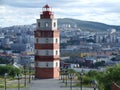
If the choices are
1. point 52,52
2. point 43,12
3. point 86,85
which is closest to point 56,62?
point 52,52

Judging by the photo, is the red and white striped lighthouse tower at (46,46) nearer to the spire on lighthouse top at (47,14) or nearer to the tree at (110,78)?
the spire on lighthouse top at (47,14)

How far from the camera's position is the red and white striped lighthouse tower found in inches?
2184

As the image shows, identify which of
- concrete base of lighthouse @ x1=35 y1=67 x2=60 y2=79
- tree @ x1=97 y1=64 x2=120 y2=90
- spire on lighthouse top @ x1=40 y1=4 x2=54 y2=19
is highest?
spire on lighthouse top @ x1=40 y1=4 x2=54 y2=19

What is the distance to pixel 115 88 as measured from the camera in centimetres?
2750

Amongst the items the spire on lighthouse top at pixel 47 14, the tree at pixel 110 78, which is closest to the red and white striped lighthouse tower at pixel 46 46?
the spire on lighthouse top at pixel 47 14

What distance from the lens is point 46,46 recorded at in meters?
55.6

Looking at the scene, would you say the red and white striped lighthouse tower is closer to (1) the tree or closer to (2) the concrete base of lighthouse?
(2) the concrete base of lighthouse

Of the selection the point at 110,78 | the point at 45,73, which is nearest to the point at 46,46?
the point at 45,73

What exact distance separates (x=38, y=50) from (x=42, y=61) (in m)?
1.12

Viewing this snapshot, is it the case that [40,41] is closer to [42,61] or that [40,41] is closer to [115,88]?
[42,61]

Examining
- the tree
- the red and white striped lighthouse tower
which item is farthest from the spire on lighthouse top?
the tree

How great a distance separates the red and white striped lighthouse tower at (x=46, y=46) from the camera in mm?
55469

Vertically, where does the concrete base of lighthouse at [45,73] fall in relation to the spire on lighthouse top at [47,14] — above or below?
below

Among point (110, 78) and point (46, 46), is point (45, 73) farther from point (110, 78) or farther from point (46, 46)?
point (110, 78)
